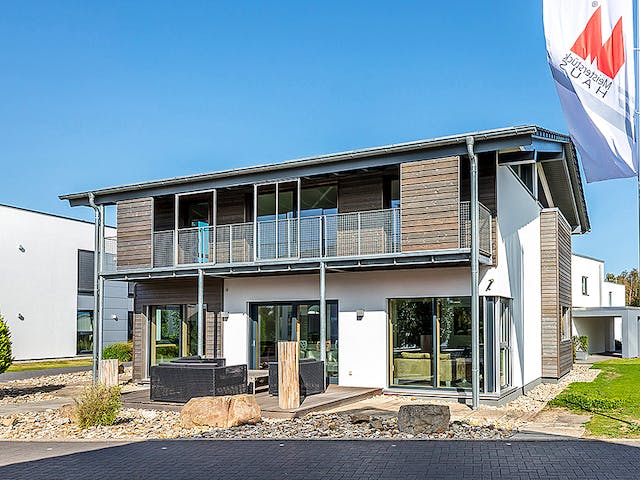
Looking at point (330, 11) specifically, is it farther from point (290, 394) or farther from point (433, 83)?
point (290, 394)

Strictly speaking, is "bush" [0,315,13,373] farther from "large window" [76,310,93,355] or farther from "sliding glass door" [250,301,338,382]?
"large window" [76,310,93,355]

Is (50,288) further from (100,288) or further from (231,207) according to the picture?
(231,207)

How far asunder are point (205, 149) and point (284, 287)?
8.87 meters

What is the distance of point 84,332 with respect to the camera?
3178cm

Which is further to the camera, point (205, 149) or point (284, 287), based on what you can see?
point (205, 149)

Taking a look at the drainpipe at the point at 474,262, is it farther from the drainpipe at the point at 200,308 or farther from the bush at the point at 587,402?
the drainpipe at the point at 200,308

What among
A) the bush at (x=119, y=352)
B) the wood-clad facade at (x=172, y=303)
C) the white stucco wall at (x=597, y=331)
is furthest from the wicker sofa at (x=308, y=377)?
the white stucco wall at (x=597, y=331)

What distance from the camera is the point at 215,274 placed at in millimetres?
17094

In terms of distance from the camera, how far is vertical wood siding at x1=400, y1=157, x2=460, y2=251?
547 inches

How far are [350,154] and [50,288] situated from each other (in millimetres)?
19615

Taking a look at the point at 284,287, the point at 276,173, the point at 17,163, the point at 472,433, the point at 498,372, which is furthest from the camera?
the point at 17,163

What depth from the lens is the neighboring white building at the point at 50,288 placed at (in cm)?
2845

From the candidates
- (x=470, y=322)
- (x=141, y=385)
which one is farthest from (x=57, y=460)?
(x=141, y=385)

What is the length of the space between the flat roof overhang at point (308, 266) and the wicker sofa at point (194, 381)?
307 centimetres
